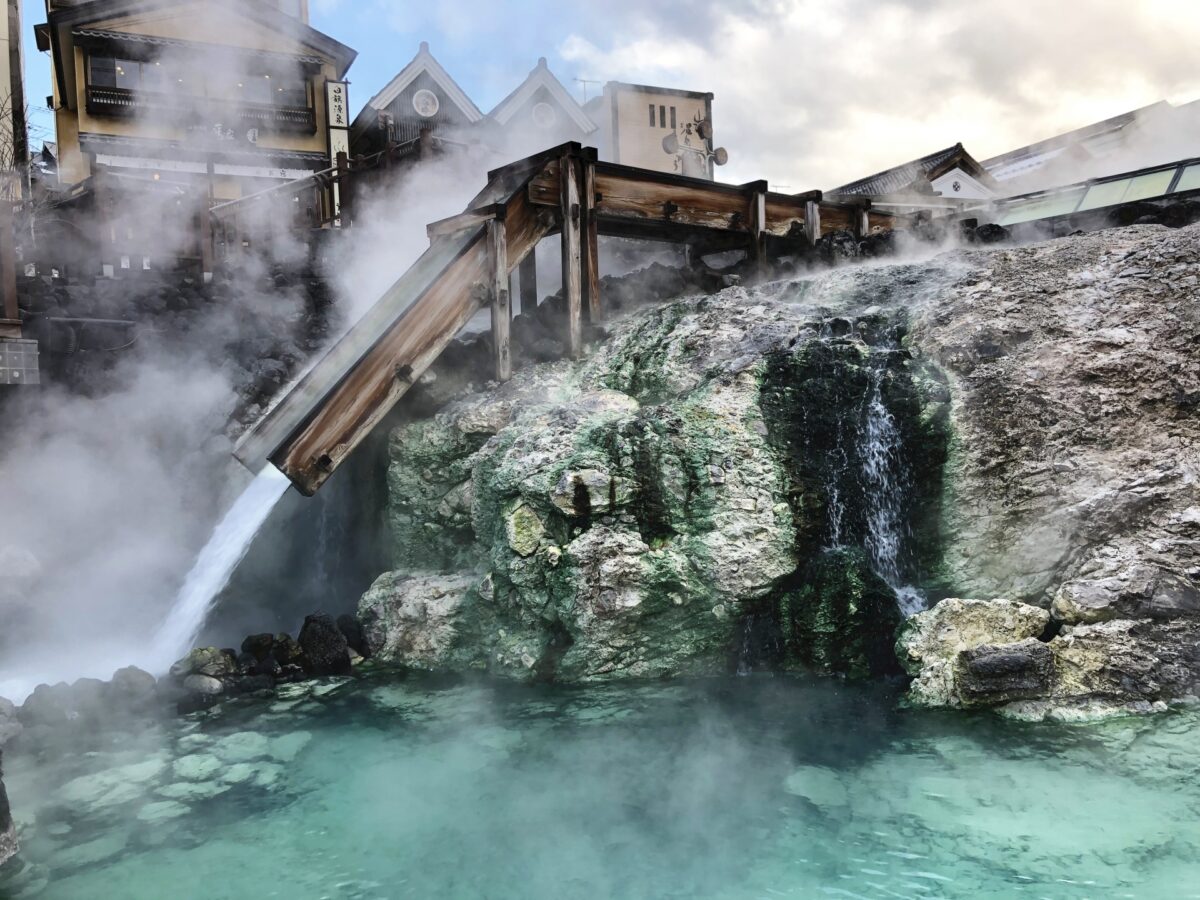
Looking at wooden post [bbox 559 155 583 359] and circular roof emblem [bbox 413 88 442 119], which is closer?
wooden post [bbox 559 155 583 359]

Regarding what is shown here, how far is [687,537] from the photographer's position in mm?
6203

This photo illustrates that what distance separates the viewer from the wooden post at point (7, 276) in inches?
350

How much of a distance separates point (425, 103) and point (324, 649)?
2127cm

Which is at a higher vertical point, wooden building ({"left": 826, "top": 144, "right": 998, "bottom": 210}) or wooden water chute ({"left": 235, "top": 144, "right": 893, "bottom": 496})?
wooden building ({"left": 826, "top": 144, "right": 998, "bottom": 210})

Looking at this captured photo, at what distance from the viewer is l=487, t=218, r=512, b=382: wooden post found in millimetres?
7684

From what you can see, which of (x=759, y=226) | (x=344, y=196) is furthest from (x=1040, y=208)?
(x=344, y=196)

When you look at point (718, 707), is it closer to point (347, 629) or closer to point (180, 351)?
point (347, 629)

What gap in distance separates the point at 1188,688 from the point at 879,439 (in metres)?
2.45

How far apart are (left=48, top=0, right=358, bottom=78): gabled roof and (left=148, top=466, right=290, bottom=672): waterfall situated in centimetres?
1600

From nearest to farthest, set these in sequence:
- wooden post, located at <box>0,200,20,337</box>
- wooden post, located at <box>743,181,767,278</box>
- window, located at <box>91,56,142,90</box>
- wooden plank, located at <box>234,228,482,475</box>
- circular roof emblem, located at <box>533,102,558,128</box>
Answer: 1. wooden plank, located at <box>234,228,482,475</box>
2. wooden post, located at <box>0,200,20,337</box>
3. wooden post, located at <box>743,181,767,278</box>
4. window, located at <box>91,56,142,90</box>
5. circular roof emblem, located at <box>533,102,558,128</box>

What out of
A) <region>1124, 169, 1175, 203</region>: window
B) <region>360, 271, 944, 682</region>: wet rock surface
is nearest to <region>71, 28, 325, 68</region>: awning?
<region>360, 271, 944, 682</region>: wet rock surface

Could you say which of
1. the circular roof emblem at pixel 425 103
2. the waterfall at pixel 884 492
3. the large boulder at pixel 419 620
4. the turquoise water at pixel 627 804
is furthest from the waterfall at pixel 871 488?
the circular roof emblem at pixel 425 103

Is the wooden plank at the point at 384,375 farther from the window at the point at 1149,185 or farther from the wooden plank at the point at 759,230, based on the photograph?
the window at the point at 1149,185

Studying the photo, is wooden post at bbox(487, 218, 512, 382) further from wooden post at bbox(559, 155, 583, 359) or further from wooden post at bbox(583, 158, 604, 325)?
wooden post at bbox(583, 158, 604, 325)
